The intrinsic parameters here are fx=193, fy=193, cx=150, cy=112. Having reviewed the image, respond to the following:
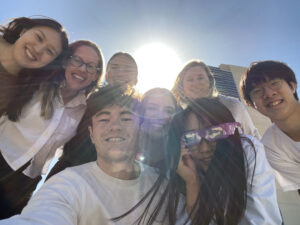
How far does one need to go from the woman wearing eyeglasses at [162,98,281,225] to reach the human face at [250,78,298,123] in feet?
3.24

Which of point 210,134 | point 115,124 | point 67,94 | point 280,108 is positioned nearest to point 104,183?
point 115,124

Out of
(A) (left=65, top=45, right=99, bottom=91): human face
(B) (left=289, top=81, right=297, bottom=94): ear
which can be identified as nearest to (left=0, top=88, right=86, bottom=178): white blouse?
(A) (left=65, top=45, right=99, bottom=91): human face

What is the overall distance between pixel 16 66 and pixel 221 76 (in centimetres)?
2129

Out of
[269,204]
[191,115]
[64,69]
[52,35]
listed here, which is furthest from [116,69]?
[269,204]

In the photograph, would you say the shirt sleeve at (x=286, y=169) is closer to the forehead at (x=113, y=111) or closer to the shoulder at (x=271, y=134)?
the shoulder at (x=271, y=134)

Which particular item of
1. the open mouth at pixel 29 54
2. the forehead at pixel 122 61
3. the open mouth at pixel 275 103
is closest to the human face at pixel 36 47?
the open mouth at pixel 29 54

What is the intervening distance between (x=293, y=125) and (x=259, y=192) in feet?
5.27

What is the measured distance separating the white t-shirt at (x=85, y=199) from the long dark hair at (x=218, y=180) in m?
0.28

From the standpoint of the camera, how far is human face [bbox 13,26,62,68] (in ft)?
7.27

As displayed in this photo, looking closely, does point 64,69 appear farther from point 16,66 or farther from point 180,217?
point 180,217

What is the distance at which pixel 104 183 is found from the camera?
1674 mm

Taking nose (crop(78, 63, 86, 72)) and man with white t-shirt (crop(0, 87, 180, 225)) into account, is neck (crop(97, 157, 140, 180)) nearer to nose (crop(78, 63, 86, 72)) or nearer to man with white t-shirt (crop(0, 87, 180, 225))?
man with white t-shirt (crop(0, 87, 180, 225))

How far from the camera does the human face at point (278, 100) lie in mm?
2416

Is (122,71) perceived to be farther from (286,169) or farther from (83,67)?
(286,169)
